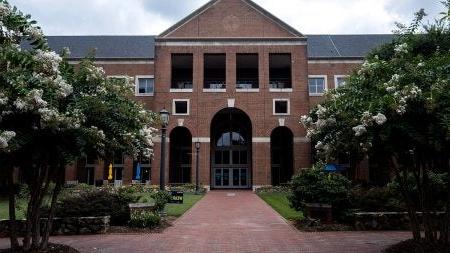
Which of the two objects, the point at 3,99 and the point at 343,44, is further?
the point at 343,44

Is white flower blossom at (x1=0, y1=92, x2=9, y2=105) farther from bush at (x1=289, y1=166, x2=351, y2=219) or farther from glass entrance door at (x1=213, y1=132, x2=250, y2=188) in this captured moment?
glass entrance door at (x1=213, y1=132, x2=250, y2=188)

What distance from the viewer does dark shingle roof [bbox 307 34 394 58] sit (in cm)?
5091

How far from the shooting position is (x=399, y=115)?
373 inches

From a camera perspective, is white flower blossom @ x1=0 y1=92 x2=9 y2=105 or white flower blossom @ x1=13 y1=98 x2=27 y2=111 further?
white flower blossom @ x1=13 y1=98 x2=27 y2=111

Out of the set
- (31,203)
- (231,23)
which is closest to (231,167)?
(231,23)

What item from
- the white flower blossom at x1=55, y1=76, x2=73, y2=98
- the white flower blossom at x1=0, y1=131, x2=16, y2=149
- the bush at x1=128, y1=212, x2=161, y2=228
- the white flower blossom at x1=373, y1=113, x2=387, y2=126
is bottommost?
the bush at x1=128, y1=212, x2=161, y2=228

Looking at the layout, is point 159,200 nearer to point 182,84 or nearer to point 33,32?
point 33,32

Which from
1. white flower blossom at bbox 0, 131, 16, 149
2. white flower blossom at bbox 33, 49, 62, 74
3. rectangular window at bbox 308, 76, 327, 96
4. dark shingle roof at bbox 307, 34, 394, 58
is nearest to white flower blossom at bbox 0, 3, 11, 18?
white flower blossom at bbox 33, 49, 62, 74

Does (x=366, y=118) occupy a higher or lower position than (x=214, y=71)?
lower

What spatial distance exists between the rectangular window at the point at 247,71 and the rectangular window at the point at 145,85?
28.6 ft

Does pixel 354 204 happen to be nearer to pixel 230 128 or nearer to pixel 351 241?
pixel 351 241

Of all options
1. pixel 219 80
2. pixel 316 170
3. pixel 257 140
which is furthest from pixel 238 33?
pixel 316 170

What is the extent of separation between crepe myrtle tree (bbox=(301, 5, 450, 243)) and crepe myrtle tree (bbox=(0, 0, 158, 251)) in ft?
14.7

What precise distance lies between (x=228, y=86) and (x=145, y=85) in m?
8.98
